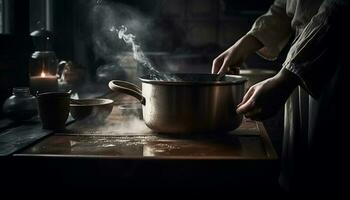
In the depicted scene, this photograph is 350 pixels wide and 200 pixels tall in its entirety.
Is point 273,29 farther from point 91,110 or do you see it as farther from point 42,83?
point 42,83

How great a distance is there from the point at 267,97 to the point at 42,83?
170cm

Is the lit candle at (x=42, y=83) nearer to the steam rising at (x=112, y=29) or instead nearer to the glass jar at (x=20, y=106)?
the glass jar at (x=20, y=106)

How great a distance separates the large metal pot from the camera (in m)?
1.49

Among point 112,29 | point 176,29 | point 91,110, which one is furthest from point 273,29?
point 176,29

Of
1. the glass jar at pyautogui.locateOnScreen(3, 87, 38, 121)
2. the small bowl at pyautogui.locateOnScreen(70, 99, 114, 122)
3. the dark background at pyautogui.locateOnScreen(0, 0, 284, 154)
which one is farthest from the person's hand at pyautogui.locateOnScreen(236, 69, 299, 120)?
the dark background at pyautogui.locateOnScreen(0, 0, 284, 154)

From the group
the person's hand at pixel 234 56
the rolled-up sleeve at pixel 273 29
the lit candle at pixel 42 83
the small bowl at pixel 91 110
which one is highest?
the rolled-up sleeve at pixel 273 29

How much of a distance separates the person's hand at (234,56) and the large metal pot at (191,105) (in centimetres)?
50

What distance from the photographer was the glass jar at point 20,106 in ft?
6.29

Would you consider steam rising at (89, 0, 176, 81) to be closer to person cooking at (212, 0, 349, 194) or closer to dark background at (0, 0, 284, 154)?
dark background at (0, 0, 284, 154)

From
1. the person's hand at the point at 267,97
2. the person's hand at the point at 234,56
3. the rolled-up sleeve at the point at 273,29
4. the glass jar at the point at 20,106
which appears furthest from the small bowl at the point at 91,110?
the rolled-up sleeve at the point at 273,29

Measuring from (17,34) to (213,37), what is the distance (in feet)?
12.6

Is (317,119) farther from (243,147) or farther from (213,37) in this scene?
(213,37)

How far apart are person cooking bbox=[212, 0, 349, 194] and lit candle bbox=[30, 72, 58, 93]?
1188 mm

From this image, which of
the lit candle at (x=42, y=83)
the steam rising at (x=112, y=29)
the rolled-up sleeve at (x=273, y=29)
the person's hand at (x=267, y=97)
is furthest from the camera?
the steam rising at (x=112, y=29)
